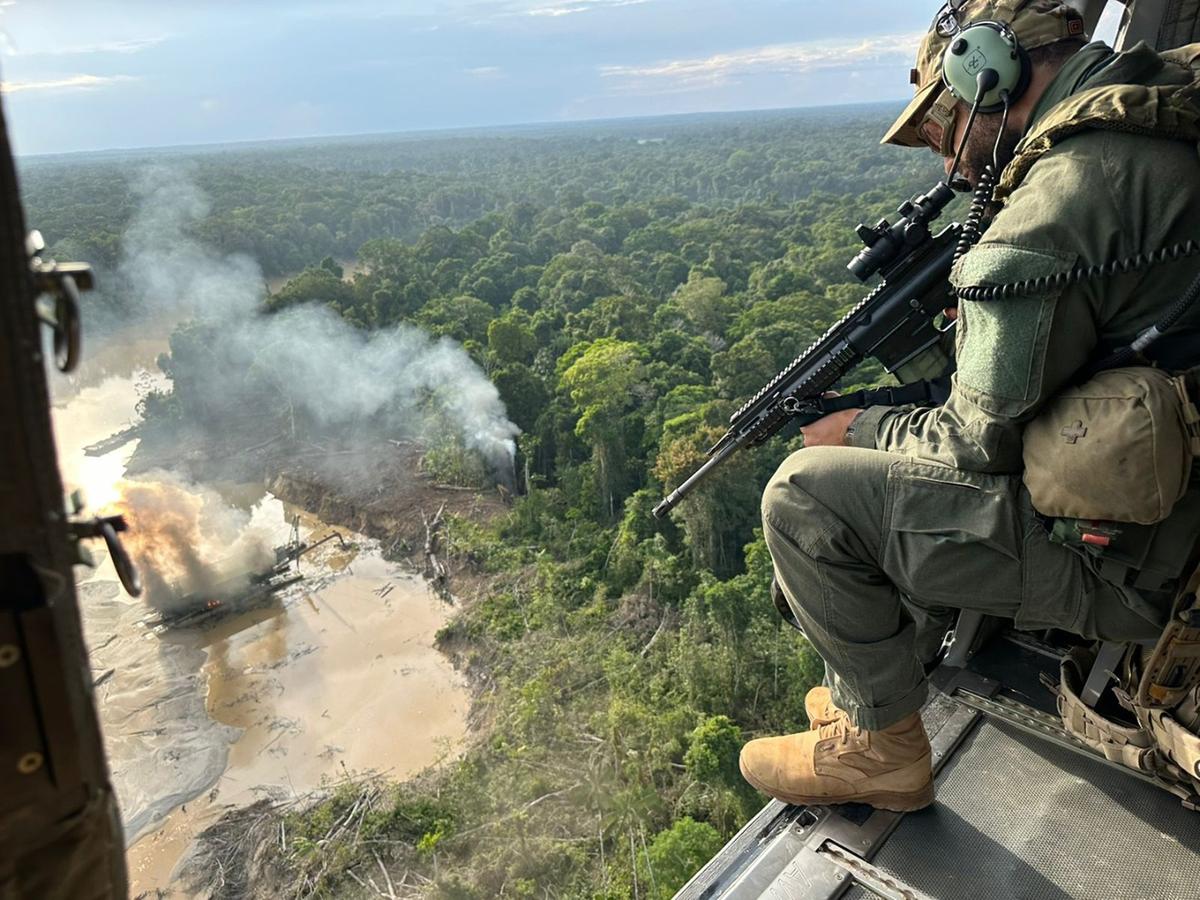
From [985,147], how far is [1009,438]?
91cm

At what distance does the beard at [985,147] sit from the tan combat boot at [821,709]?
4.87 ft

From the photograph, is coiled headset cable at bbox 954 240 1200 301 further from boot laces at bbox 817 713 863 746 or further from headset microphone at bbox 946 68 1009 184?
boot laces at bbox 817 713 863 746

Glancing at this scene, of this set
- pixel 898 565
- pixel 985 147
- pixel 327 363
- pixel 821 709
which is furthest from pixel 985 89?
pixel 327 363

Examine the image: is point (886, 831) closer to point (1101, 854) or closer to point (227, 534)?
point (1101, 854)

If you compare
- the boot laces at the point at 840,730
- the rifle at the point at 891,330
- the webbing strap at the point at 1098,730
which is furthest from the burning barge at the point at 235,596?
the webbing strap at the point at 1098,730

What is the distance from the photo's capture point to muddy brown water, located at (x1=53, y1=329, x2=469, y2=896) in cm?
1109

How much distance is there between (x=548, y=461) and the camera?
17.5m

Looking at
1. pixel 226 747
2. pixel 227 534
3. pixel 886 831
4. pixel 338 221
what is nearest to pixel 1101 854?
pixel 886 831

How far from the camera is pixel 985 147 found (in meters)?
2.23

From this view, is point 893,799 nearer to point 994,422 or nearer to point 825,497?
point 825,497

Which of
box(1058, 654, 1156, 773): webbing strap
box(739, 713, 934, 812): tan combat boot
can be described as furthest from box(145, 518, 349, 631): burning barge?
box(1058, 654, 1156, 773): webbing strap

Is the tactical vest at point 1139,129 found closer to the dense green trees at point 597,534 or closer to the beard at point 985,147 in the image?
the beard at point 985,147

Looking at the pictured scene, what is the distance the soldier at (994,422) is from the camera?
1656mm

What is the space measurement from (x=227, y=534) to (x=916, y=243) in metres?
16.5
